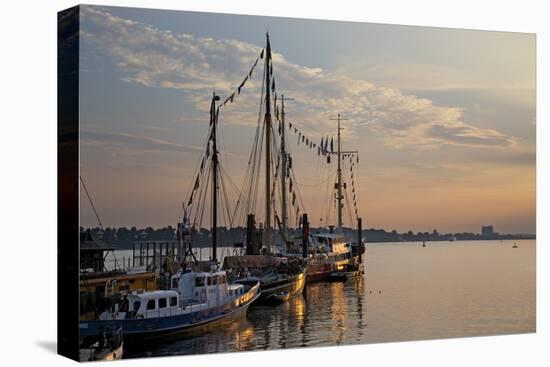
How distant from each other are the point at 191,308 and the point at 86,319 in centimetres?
599

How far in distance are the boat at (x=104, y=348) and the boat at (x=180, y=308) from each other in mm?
178

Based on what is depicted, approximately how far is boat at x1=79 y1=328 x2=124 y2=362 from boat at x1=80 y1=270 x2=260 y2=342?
178 mm

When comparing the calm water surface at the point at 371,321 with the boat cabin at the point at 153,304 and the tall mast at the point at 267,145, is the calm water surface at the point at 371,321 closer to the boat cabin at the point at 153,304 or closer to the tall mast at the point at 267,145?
the boat cabin at the point at 153,304

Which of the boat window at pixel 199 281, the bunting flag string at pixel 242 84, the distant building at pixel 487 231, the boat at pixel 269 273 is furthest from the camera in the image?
the boat at pixel 269 273

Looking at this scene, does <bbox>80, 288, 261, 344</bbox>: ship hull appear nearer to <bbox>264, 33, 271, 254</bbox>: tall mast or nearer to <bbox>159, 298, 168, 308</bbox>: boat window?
<bbox>159, 298, 168, 308</bbox>: boat window

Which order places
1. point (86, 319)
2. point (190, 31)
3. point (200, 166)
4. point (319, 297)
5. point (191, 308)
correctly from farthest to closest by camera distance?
point (319, 297) → point (191, 308) → point (200, 166) → point (190, 31) → point (86, 319)

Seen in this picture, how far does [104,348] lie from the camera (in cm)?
2145

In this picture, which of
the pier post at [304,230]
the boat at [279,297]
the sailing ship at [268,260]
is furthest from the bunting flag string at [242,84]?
the pier post at [304,230]

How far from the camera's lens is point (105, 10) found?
2184 cm

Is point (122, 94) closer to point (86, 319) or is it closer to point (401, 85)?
point (86, 319)

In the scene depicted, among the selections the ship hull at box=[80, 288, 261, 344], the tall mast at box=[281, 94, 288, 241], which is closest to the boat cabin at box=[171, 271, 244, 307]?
the ship hull at box=[80, 288, 261, 344]

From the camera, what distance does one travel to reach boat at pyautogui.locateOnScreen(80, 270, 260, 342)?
77.5 ft

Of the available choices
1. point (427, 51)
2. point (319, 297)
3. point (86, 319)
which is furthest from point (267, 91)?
point (319, 297)

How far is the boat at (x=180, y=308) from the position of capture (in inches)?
930
